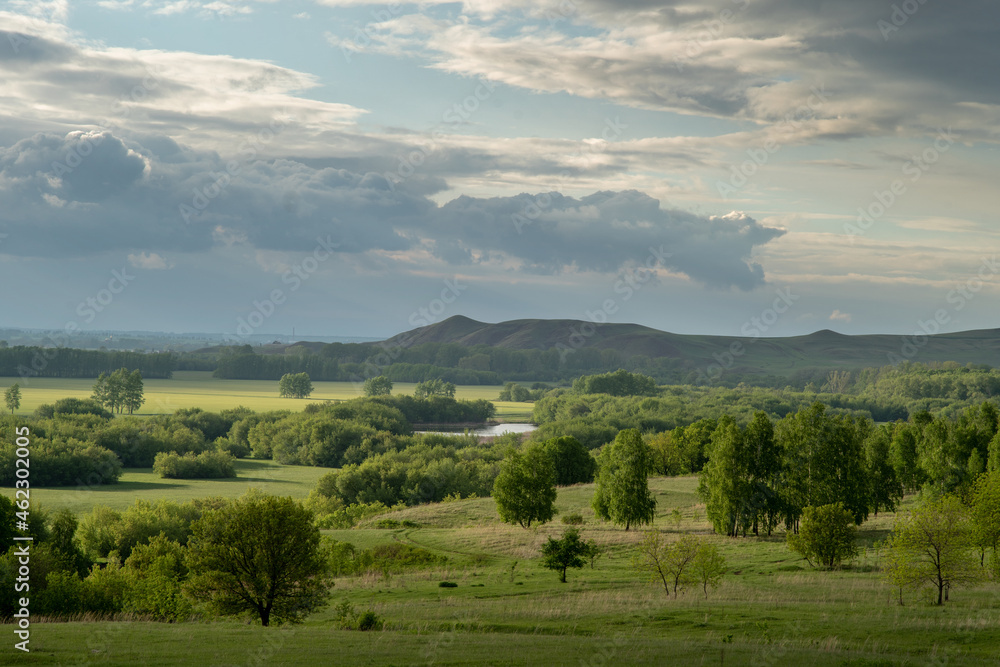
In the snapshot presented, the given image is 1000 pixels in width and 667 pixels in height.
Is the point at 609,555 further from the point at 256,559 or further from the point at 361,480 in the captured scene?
the point at 361,480

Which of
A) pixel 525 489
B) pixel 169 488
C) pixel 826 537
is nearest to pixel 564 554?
pixel 826 537

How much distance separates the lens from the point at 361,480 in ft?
392

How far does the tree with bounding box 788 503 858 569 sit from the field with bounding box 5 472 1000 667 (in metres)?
1.40

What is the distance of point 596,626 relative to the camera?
108 ft

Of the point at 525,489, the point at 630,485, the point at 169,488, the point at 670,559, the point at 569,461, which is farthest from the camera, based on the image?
the point at 169,488

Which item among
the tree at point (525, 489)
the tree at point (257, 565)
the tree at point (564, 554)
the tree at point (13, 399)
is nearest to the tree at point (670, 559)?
the tree at point (564, 554)

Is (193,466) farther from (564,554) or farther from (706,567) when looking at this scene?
(706,567)

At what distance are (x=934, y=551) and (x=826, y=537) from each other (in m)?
9.52

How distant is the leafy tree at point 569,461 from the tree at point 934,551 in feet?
226

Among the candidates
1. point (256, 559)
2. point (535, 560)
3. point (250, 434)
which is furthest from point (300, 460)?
point (256, 559)

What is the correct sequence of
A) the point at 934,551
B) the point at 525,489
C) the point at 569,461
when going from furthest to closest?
1. the point at 569,461
2. the point at 525,489
3. the point at 934,551

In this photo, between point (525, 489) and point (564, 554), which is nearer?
point (564, 554)

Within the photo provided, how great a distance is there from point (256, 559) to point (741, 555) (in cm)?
3442

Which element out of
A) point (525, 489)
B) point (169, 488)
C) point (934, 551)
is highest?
point (934, 551)
